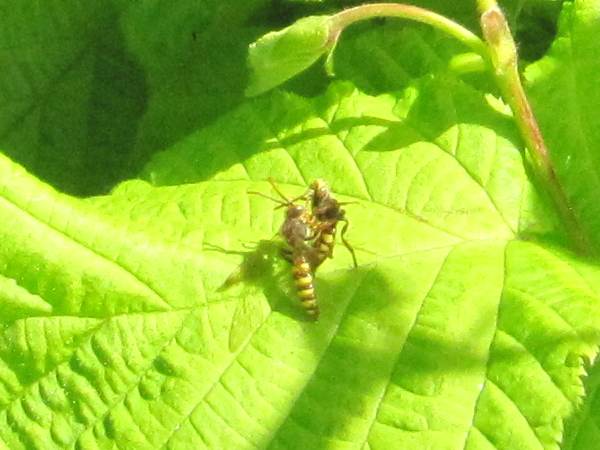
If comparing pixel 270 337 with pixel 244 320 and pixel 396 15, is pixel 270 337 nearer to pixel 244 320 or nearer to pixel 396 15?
pixel 244 320

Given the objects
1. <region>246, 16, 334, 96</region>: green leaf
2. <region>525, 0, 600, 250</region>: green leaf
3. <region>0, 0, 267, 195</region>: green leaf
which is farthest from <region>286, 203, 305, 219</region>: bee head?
<region>0, 0, 267, 195</region>: green leaf

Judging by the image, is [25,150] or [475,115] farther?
[25,150]

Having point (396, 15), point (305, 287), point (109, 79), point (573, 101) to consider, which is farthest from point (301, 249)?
point (109, 79)

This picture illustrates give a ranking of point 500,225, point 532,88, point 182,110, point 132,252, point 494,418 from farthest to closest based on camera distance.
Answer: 1. point 182,110
2. point 532,88
3. point 500,225
4. point 132,252
5. point 494,418

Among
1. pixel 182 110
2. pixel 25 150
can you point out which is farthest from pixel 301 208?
pixel 25 150

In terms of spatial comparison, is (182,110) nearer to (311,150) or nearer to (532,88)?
(311,150)

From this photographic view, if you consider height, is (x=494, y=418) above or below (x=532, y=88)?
below

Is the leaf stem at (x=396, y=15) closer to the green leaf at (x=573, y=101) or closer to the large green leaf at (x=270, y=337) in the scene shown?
the green leaf at (x=573, y=101)
